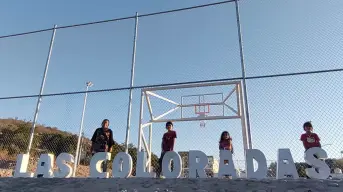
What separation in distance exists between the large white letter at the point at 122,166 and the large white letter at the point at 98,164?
198 millimetres

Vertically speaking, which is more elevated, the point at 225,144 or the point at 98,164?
the point at 225,144

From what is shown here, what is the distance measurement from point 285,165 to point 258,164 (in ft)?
1.32

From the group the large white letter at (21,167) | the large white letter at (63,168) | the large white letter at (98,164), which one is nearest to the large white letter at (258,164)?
the large white letter at (98,164)

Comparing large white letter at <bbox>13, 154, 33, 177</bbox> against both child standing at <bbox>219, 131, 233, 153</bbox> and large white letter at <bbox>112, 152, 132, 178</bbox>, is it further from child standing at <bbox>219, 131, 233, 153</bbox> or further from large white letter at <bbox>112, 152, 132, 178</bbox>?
child standing at <bbox>219, 131, 233, 153</bbox>

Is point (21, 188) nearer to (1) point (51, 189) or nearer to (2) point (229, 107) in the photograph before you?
(1) point (51, 189)

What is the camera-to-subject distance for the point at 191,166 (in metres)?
4.64

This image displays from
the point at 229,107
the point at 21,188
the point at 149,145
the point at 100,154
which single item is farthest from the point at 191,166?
the point at 229,107

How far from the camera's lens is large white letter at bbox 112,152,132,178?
4.84 meters

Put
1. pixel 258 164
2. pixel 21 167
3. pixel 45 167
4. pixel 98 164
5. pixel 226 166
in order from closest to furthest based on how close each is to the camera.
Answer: pixel 258 164 → pixel 226 166 → pixel 98 164 → pixel 45 167 → pixel 21 167

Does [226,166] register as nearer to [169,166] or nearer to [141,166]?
[169,166]

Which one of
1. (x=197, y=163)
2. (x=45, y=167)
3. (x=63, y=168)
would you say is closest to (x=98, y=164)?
(x=63, y=168)

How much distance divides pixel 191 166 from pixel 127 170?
1132mm

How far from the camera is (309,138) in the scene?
4.94 metres

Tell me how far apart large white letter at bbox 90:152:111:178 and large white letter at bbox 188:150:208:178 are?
1.53 meters
